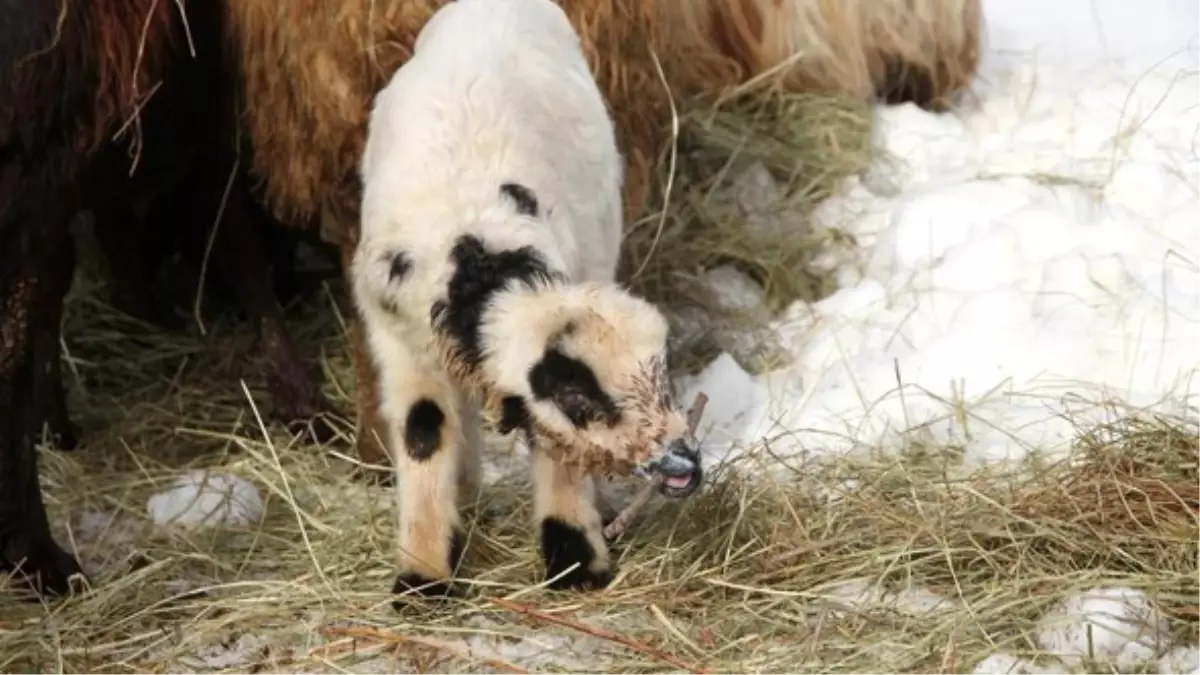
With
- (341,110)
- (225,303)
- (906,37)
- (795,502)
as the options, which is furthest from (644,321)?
(906,37)

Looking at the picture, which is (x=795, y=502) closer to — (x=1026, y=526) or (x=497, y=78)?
(x=1026, y=526)

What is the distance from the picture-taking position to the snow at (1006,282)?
3422 mm

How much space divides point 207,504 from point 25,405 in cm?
57

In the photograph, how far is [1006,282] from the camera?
3824 mm

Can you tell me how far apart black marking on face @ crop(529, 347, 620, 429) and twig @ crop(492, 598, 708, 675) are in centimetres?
43

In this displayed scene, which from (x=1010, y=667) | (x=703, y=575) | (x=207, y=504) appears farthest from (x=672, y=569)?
(x=207, y=504)

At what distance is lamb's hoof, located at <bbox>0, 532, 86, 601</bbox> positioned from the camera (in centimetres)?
295

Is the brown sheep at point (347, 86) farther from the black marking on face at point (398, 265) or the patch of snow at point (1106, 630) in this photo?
the patch of snow at point (1106, 630)

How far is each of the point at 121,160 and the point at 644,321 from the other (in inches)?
A: 58.4

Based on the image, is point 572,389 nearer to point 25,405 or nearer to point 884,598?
point 884,598

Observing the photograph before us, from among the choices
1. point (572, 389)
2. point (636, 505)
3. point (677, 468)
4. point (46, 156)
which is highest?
point (46, 156)

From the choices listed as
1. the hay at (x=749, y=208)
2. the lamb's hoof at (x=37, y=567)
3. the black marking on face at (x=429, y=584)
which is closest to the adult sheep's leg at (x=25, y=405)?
the lamb's hoof at (x=37, y=567)

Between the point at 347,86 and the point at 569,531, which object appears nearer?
the point at 569,531

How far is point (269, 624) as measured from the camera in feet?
9.39
